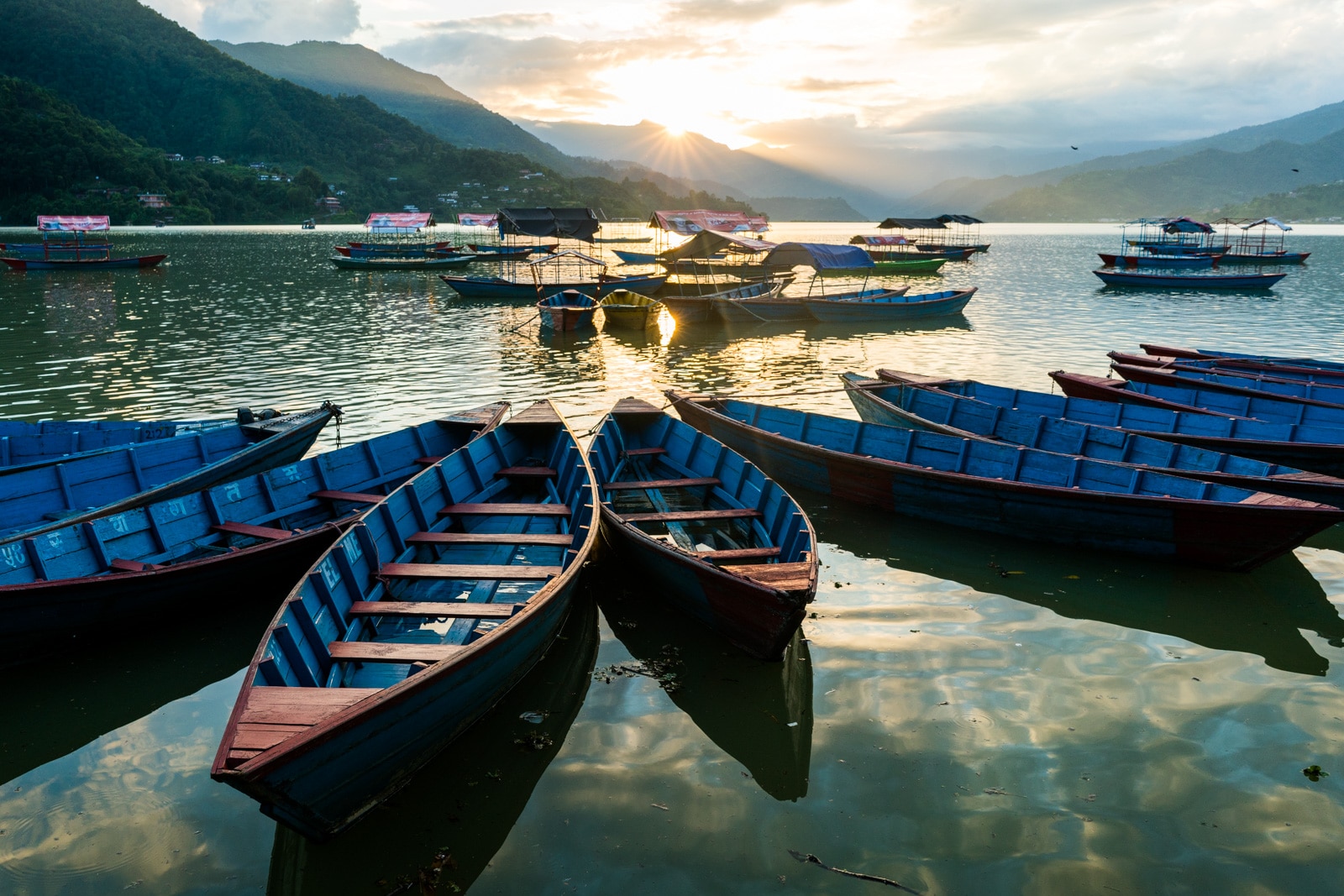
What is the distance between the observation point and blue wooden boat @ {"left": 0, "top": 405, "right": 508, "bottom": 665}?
786 centimetres

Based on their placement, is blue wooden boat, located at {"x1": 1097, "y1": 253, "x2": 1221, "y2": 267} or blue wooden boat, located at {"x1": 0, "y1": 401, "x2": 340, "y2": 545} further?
→ blue wooden boat, located at {"x1": 1097, "y1": 253, "x2": 1221, "y2": 267}

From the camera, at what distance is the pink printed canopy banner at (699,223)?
4912 centimetres

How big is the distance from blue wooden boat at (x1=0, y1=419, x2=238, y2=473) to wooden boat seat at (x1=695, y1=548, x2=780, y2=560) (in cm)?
855

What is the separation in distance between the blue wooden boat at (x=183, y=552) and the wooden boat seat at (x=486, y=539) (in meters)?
0.93

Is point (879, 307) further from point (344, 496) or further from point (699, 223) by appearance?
point (344, 496)

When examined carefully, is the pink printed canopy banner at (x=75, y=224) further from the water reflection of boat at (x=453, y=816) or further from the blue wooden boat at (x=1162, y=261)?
the blue wooden boat at (x=1162, y=261)

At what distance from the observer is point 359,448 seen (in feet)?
39.3

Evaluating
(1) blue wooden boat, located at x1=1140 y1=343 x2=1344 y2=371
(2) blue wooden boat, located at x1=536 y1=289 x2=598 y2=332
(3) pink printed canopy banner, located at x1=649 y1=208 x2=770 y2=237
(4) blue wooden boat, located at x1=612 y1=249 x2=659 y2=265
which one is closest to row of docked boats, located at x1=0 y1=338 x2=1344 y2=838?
(1) blue wooden boat, located at x1=1140 y1=343 x2=1344 y2=371

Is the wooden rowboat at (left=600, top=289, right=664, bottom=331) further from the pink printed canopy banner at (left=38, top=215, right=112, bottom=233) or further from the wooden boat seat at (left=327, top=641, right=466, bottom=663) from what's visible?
the pink printed canopy banner at (left=38, top=215, right=112, bottom=233)

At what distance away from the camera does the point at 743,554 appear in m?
9.17

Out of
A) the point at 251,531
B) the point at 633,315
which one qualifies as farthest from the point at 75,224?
the point at 251,531

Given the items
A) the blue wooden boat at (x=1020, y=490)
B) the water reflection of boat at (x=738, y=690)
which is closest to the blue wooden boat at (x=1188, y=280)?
the blue wooden boat at (x=1020, y=490)

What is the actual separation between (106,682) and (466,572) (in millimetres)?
3862

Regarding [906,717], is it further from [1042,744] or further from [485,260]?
[485,260]
